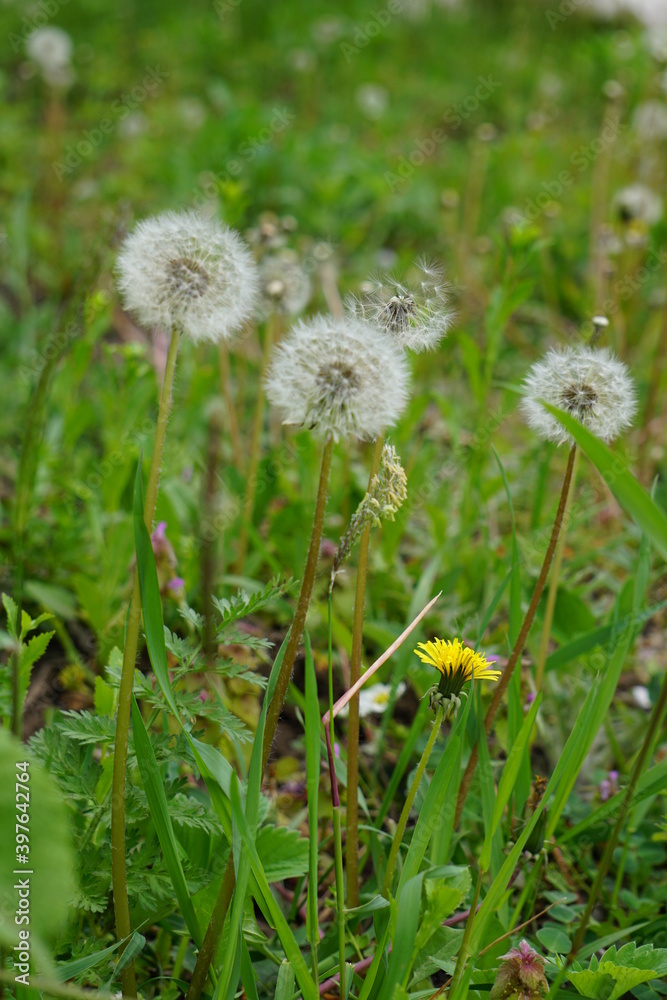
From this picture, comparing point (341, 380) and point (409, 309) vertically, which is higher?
point (409, 309)

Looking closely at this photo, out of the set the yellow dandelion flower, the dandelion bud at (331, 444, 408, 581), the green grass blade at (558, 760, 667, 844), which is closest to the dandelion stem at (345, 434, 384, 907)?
the dandelion bud at (331, 444, 408, 581)

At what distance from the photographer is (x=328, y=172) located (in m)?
4.57

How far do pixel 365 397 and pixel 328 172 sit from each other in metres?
3.76

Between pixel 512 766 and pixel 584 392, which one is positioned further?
pixel 584 392

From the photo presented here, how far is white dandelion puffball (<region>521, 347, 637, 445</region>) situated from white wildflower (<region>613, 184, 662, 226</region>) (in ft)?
7.73

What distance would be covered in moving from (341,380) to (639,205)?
10.8 ft

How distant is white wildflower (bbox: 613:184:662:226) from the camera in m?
3.52

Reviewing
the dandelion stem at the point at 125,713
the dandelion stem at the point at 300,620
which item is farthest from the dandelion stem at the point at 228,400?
the dandelion stem at the point at 300,620

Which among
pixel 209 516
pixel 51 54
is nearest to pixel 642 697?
pixel 209 516

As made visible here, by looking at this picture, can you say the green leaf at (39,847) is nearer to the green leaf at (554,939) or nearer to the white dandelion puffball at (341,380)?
the white dandelion puffball at (341,380)

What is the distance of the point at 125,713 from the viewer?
1137 mm

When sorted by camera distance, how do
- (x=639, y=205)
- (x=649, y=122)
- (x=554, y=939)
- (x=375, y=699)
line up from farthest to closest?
(x=649, y=122) → (x=639, y=205) → (x=375, y=699) → (x=554, y=939)

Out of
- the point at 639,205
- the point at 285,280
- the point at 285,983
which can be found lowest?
the point at 285,983

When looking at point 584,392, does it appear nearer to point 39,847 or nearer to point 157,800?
point 157,800
